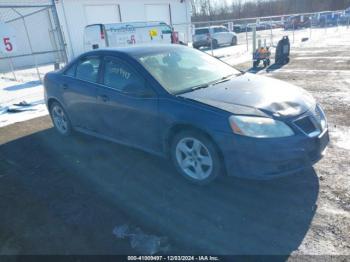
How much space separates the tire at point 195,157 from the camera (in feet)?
11.0

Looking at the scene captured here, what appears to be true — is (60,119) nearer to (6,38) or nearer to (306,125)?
(306,125)

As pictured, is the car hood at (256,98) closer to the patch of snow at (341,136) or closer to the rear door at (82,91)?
the patch of snow at (341,136)

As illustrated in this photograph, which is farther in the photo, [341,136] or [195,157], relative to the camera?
[341,136]

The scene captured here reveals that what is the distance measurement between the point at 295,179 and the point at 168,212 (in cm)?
153

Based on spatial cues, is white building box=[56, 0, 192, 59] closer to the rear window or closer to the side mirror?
the rear window

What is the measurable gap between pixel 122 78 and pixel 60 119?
7.25 ft

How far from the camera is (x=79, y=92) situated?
16.0 ft

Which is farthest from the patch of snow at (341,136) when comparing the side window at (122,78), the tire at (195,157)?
the side window at (122,78)

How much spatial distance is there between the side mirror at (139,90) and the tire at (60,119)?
2.10 metres

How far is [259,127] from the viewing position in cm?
310

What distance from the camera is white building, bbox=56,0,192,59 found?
20.2 meters

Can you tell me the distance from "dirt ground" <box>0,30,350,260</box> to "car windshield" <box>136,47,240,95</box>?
1.14 m

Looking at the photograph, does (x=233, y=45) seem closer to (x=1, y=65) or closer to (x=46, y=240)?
(x=1, y=65)

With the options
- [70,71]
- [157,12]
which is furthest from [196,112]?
[157,12]
